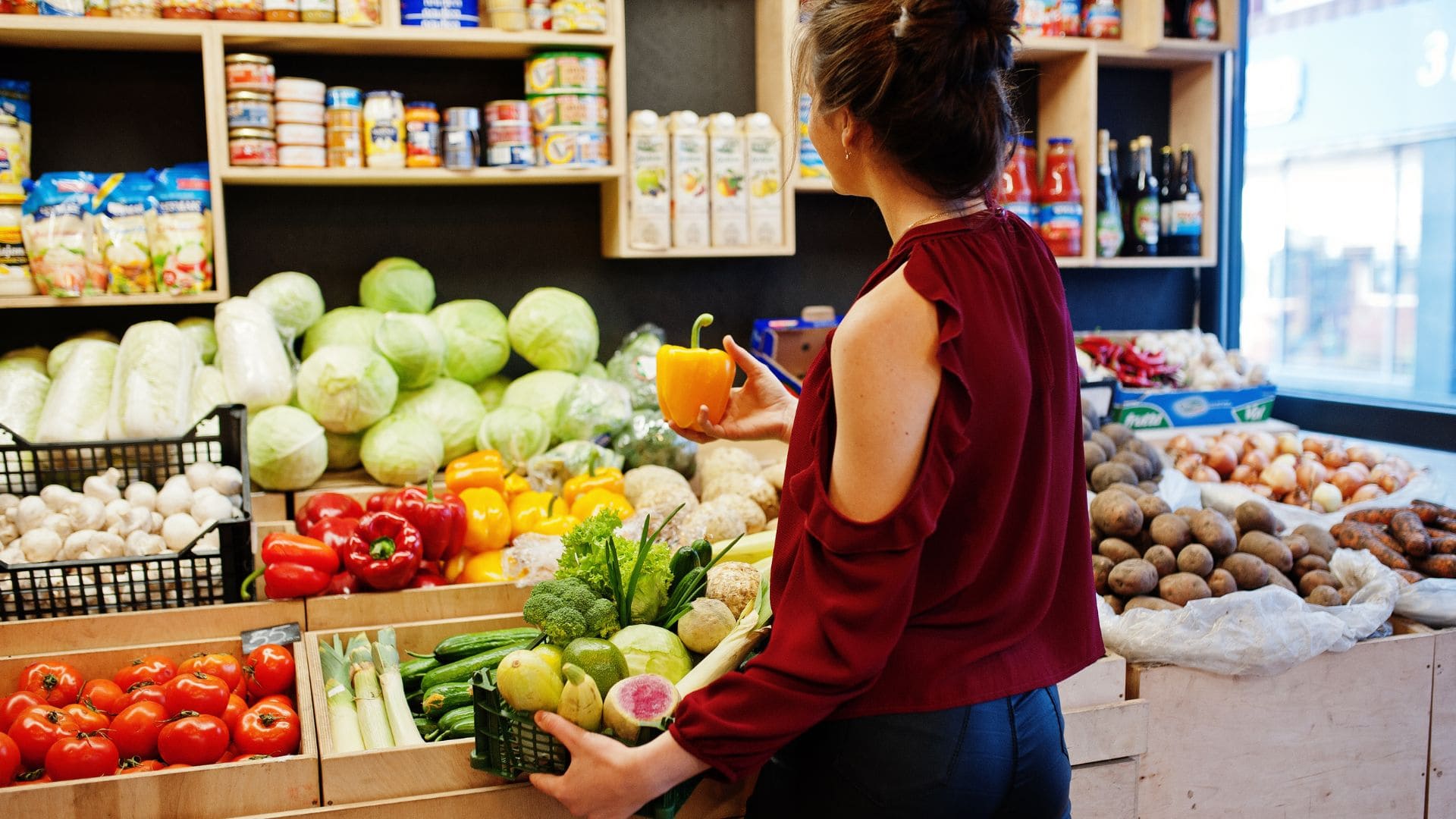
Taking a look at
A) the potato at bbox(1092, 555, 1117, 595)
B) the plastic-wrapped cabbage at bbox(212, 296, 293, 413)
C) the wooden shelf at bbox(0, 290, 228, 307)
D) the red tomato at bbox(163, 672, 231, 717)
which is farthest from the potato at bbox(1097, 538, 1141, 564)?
the wooden shelf at bbox(0, 290, 228, 307)

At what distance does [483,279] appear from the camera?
3418 mm

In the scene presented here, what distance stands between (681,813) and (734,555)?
0.68 m

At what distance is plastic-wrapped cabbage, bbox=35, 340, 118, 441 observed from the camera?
2553 mm

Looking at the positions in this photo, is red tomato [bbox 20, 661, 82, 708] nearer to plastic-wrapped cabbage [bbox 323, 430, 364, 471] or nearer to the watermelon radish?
the watermelon radish

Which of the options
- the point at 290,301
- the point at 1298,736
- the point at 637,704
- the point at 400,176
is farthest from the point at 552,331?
the point at 1298,736

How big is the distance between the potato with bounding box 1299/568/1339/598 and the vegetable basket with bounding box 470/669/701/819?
157 centimetres

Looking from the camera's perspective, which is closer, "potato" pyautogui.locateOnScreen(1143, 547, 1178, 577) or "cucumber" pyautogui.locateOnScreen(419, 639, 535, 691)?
"cucumber" pyautogui.locateOnScreen(419, 639, 535, 691)

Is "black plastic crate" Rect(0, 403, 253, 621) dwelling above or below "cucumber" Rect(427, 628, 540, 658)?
above

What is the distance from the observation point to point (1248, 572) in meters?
2.26

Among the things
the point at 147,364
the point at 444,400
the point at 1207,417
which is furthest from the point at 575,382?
the point at 1207,417

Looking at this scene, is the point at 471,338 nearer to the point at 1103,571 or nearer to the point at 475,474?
the point at 475,474

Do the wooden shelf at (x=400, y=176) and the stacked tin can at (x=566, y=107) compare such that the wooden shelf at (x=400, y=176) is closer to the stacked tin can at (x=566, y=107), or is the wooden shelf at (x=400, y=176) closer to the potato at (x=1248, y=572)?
the stacked tin can at (x=566, y=107)

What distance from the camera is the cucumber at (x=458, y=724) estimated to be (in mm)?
1601

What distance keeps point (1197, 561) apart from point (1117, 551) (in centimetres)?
16
